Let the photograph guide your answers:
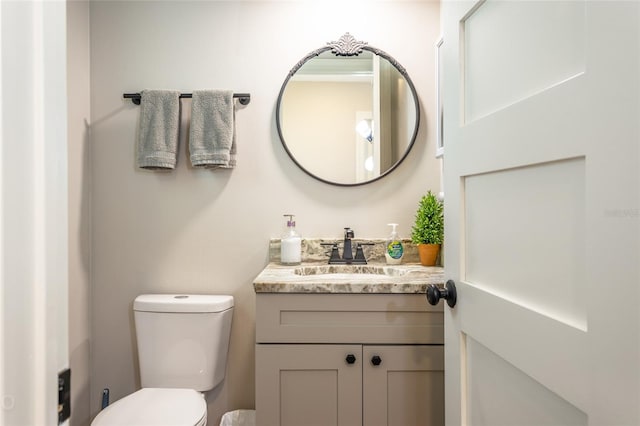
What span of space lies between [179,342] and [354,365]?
795mm

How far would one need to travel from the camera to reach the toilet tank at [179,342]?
1.73m

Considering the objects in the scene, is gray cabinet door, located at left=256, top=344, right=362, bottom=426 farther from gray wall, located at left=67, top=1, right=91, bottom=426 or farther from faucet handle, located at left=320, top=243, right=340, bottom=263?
gray wall, located at left=67, top=1, right=91, bottom=426

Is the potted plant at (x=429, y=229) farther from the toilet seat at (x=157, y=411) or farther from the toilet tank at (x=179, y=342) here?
the toilet seat at (x=157, y=411)

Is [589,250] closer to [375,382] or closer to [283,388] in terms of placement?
[375,382]

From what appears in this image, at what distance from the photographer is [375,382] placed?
1.39 metres

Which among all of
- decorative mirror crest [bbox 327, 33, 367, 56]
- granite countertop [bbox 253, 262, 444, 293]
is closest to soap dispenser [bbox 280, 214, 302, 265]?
granite countertop [bbox 253, 262, 444, 293]

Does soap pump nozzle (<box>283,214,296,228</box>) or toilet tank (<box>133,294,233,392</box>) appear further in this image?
soap pump nozzle (<box>283,214,296,228</box>)

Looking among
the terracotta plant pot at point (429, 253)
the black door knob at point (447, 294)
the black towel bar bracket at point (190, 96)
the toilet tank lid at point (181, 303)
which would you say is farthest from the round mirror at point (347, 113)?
the black door knob at point (447, 294)

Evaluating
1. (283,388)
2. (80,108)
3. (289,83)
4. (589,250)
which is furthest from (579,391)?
(80,108)

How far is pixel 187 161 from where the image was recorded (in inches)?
75.8

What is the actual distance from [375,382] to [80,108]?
5.70 ft

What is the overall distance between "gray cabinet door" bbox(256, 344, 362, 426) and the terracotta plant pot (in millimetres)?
602

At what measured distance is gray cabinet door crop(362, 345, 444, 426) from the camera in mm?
1389

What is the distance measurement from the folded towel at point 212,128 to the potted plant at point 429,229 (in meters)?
0.91
